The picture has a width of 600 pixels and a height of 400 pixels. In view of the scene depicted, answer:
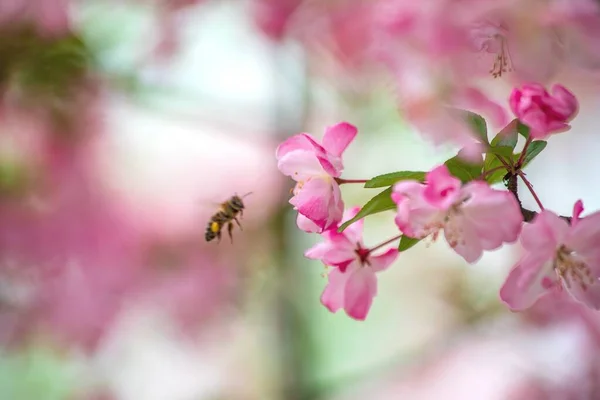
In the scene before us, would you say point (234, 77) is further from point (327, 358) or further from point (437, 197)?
point (437, 197)

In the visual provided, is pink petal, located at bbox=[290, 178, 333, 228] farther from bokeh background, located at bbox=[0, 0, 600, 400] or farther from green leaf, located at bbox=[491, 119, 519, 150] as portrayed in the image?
bokeh background, located at bbox=[0, 0, 600, 400]

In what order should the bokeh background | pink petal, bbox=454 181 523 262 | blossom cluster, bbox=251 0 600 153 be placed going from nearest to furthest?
1. pink petal, bbox=454 181 523 262
2. blossom cluster, bbox=251 0 600 153
3. the bokeh background

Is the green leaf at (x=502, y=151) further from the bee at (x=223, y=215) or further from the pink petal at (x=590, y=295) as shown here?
the bee at (x=223, y=215)

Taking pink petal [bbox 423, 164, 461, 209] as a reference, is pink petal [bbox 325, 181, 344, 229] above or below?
above

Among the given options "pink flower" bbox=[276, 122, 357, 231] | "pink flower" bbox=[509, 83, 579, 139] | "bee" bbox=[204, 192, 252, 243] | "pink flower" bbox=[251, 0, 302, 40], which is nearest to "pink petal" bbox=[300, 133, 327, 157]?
"pink flower" bbox=[276, 122, 357, 231]

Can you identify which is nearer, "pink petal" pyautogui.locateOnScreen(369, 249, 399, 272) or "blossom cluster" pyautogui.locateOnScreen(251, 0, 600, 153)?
"pink petal" pyautogui.locateOnScreen(369, 249, 399, 272)

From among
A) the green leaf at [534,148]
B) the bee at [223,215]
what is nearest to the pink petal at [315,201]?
the green leaf at [534,148]

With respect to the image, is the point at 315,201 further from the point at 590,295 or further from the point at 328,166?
the point at 590,295

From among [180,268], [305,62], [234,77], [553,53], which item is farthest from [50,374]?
[553,53]
